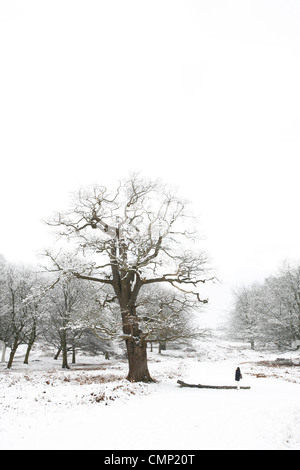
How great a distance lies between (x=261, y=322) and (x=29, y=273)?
32053 millimetres

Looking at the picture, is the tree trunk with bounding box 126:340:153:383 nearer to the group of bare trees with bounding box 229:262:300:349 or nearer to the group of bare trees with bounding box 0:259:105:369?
the group of bare trees with bounding box 0:259:105:369

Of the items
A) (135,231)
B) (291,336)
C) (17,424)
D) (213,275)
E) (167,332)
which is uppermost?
(135,231)

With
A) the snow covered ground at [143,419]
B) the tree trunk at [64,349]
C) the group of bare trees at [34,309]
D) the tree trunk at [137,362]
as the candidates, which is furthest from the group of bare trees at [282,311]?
the tree trunk at [64,349]

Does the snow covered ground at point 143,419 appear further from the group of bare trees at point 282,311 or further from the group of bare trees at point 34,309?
the group of bare trees at point 282,311

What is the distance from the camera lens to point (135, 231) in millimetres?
16812

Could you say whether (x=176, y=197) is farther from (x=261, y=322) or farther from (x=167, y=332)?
(x=261, y=322)

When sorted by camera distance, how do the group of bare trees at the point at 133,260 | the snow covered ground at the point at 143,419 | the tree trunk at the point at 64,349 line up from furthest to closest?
the tree trunk at the point at 64,349 → the group of bare trees at the point at 133,260 → the snow covered ground at the point at 143,419

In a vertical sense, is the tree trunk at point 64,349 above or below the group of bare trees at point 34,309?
below

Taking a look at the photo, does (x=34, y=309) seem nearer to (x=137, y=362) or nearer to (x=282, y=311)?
(x=137, y=362)

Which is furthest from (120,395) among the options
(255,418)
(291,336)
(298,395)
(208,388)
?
(291,336)

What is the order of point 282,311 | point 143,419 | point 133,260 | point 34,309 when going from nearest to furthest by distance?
point 143,419, point 133,260, point 34,309, point 282,311

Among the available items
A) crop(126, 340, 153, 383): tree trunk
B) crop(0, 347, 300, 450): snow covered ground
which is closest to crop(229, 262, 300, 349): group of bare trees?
crop(0, 347, 300, 450): snow covered ground

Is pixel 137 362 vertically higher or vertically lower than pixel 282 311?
lower

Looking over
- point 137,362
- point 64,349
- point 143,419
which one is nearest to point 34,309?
point 64,349
